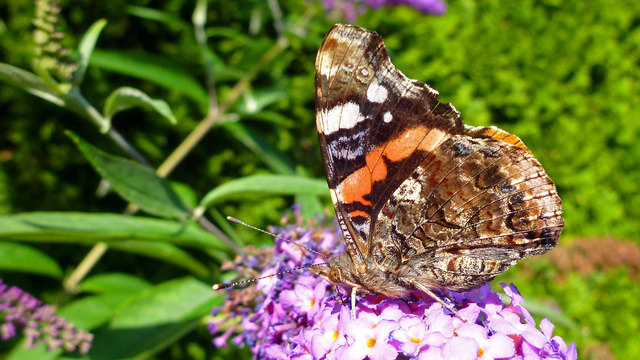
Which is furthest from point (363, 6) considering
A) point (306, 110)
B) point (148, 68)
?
point (148, 68)

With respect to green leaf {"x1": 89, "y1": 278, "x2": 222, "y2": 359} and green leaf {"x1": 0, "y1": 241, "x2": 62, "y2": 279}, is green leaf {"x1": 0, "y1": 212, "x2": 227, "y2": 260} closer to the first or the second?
green leaf {"x1": 89, "y1": 278, "x2": 222, "y2": 359}

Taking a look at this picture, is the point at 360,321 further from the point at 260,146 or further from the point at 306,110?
the point at 306,110

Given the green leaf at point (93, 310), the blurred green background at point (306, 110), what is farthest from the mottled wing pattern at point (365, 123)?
the green leaf at point (93, 310)

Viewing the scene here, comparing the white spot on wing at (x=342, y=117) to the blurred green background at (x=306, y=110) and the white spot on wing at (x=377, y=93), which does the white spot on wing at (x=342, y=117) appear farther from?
the blurred green background at (x=306, y=110)

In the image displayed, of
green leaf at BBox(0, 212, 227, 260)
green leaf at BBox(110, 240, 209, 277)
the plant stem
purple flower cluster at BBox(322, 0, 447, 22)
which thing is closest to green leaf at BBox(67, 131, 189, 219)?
green leaf at BBox(0, 212, 227, 260)

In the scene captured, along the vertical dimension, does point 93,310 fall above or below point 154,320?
above

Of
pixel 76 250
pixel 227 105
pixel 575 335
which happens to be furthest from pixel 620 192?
pixel 76 250

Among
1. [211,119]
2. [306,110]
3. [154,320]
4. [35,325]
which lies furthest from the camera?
[306,110]
